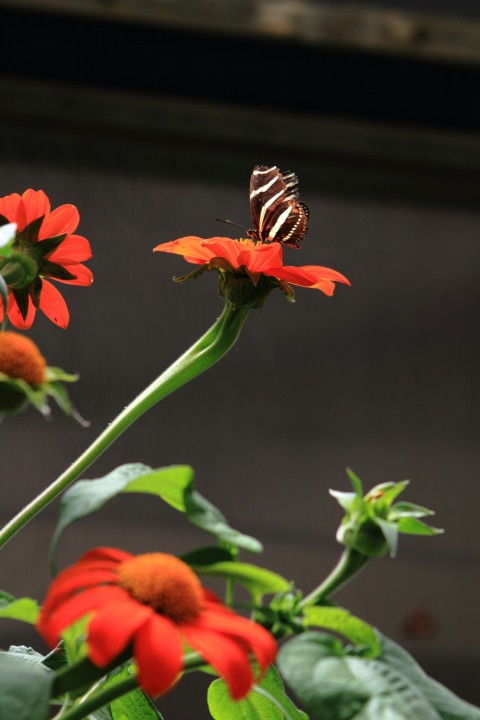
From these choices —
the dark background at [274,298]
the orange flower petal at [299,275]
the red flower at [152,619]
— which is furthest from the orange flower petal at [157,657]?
the dark background at [274,298]

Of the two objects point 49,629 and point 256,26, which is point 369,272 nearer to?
point 256,26

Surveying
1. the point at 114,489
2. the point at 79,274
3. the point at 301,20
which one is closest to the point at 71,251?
the point at 79,274

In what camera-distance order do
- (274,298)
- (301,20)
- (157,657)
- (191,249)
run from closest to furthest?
(157,657), (191,249), (301,20), (274,298)

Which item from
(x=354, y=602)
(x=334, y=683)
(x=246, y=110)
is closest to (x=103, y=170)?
(x=246, y=110)

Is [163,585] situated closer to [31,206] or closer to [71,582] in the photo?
[71,582]

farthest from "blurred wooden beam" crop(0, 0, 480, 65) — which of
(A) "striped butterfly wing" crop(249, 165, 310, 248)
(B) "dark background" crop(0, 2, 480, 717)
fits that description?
(A) "striped butterfly wing" crop(249, 165, 310, 248)

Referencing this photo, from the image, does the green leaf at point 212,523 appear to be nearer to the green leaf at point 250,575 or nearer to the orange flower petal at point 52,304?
the green leaf at point 250,575

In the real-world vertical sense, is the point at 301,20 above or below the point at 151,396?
above
